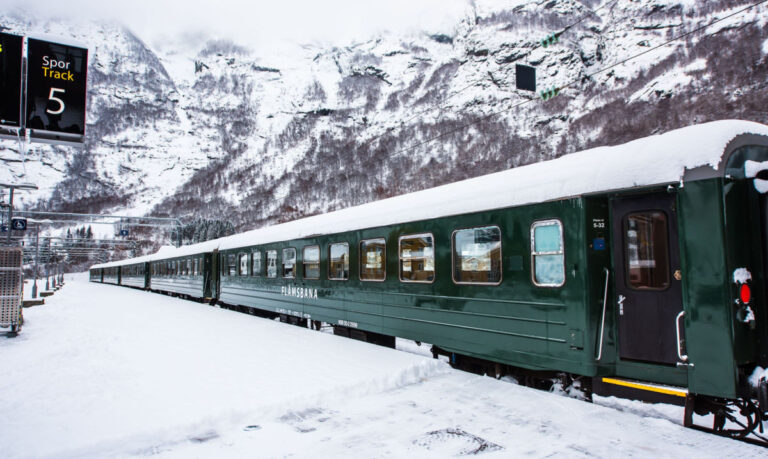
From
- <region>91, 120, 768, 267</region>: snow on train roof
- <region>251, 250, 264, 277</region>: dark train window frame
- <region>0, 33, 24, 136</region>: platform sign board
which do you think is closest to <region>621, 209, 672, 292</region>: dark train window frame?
<region>91, 120, 768, 267</region>: snow on train roof

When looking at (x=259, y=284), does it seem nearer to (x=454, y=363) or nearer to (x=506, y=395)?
(x=454, y=363)

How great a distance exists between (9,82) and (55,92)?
0.48 metres

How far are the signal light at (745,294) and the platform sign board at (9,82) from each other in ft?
27.2

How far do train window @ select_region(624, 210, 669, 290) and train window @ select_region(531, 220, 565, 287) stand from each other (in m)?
0.73

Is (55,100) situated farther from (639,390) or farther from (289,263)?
(639,390)

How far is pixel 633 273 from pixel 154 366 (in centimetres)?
705

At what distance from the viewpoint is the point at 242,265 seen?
17438 millimetres

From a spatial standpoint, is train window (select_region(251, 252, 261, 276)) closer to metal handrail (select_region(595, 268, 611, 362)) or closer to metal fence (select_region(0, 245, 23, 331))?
metal fence (select_region(0, 245, 23, 331))

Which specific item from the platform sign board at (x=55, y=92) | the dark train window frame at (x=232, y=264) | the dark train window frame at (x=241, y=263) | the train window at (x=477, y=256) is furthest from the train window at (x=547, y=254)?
the dark train window frame at (x=232, y=264)

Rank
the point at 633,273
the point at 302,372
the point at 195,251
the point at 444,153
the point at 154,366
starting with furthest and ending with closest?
the point at 444,153
the point at 195,251
the point at 154,366
the point at 302,372
the point at 633,273

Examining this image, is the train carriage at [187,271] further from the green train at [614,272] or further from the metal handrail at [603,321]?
the metal handrail at [603,321]

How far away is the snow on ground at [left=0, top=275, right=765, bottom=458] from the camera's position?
4.55m

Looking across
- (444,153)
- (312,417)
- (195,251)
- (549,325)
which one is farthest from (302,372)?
(444,153)

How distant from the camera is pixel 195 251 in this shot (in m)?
23.7
